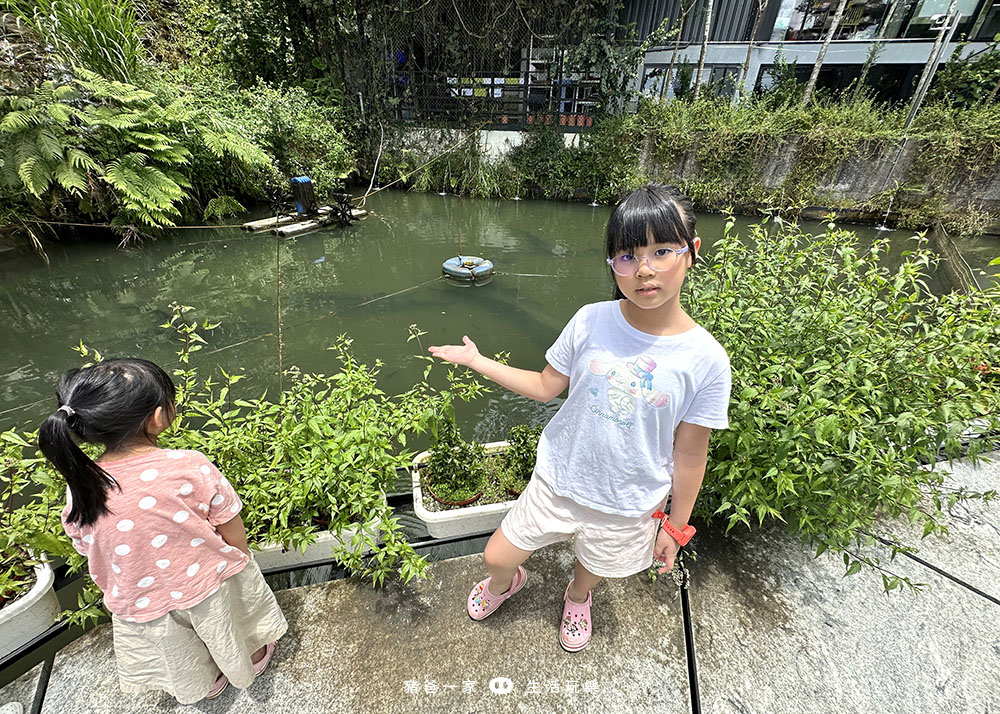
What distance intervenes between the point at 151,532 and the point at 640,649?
1594 mm

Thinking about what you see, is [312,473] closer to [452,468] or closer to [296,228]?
[452,468]

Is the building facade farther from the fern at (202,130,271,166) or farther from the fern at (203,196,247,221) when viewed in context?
the fern at (203,196,247,221)

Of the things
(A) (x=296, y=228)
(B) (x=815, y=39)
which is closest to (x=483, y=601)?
(A) (x=296, y=228)

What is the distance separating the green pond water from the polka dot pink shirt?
221 centimetres

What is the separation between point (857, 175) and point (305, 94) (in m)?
12.1

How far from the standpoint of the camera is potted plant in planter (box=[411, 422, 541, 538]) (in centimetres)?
196

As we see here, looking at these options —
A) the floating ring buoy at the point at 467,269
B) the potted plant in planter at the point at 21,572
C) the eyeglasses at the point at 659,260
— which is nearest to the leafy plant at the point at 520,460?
the eyeglasses at the point at 659,260

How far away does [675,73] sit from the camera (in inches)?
465

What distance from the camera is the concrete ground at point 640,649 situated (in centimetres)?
144

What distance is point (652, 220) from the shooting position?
106cm

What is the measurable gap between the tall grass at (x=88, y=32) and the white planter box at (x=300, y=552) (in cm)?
855

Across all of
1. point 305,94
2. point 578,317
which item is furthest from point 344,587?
point 305,94

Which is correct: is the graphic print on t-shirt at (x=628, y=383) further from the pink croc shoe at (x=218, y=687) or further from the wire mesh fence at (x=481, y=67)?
the wire mesh fence at (x=481, y=67)

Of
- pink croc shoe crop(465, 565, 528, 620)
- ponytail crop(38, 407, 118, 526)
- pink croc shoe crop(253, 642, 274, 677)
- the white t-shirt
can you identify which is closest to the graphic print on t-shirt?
the white t-shirt
